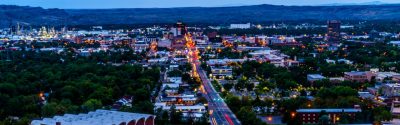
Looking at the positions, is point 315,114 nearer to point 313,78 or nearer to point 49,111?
point 49,111

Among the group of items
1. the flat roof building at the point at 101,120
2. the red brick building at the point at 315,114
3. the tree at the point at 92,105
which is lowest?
the red brick building at the point at 315,114

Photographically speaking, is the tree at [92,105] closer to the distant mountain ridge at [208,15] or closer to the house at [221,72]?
the house at [221,72]

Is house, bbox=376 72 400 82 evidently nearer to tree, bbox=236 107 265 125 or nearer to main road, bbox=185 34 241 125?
main road, bbox=185 34 241 125

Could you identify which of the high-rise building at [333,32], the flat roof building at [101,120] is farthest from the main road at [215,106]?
the high-rise building at [333,32]

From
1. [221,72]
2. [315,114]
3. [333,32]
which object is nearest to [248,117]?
[315,114]

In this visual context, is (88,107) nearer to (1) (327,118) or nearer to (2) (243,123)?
(2) (243,123)

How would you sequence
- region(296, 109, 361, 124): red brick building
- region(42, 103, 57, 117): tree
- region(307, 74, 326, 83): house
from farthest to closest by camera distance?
region(307, 74, 326, 83): house
region(296, 109, 361, 124): red brick building
region(42, 103, 57, 117): tree

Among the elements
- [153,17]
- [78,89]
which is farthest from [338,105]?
[153,17]

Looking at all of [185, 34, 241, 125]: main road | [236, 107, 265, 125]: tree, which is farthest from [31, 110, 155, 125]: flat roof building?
[185, 34, 241, 125]: main road
